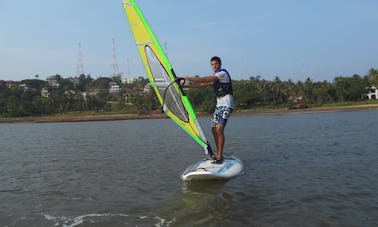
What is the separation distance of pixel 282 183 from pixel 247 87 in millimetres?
99509

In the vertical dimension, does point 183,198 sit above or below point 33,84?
below

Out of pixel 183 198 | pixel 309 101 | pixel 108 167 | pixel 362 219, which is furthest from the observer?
pixel 309 101

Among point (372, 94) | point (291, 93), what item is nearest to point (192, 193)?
point (291, 93)

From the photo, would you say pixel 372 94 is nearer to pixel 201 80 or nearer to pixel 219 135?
pixel 219 135

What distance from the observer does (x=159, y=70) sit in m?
8.30

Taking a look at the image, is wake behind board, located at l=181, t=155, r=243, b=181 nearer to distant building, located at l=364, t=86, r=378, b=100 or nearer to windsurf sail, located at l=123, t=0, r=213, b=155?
windsurf sail, located at l=123, t=0, r=213, b=155

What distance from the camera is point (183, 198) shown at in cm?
687

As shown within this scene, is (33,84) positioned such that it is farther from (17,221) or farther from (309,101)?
(17,221)

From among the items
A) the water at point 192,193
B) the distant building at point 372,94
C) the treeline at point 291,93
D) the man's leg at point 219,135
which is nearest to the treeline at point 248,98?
the treeline at point 291,93

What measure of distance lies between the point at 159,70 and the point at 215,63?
1.26 meters

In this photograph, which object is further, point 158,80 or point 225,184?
point 158,80

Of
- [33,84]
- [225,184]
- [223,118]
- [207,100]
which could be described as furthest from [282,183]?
[33,84]

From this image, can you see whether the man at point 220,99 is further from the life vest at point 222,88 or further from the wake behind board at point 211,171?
the wake behind board at point 211,171

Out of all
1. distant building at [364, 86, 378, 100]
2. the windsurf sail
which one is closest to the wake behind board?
the windsurf sail
